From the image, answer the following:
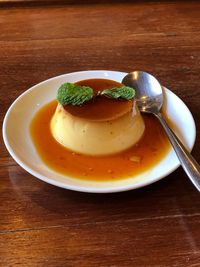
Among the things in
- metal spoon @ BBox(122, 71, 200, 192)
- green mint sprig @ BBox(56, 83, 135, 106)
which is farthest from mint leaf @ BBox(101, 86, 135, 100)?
metal spoon @ BBox(122, 71, 200, 192)

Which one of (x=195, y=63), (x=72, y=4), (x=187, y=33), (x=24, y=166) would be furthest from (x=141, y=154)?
(x=72, y=4)

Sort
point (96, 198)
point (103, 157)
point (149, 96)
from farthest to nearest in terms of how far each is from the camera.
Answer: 1. point (149, 96)
2. point (103, 157)
3. point (96, 198)

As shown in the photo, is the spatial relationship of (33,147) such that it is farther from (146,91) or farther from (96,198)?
(146,91)

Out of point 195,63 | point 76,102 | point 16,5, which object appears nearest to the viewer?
point 76,102

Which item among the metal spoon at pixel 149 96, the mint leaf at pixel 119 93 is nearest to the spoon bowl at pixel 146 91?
the metal spoon at pixel 149 96

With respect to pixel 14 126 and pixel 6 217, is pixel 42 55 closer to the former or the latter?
pixel 14 126

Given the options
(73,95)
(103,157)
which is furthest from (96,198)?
(73,95)
